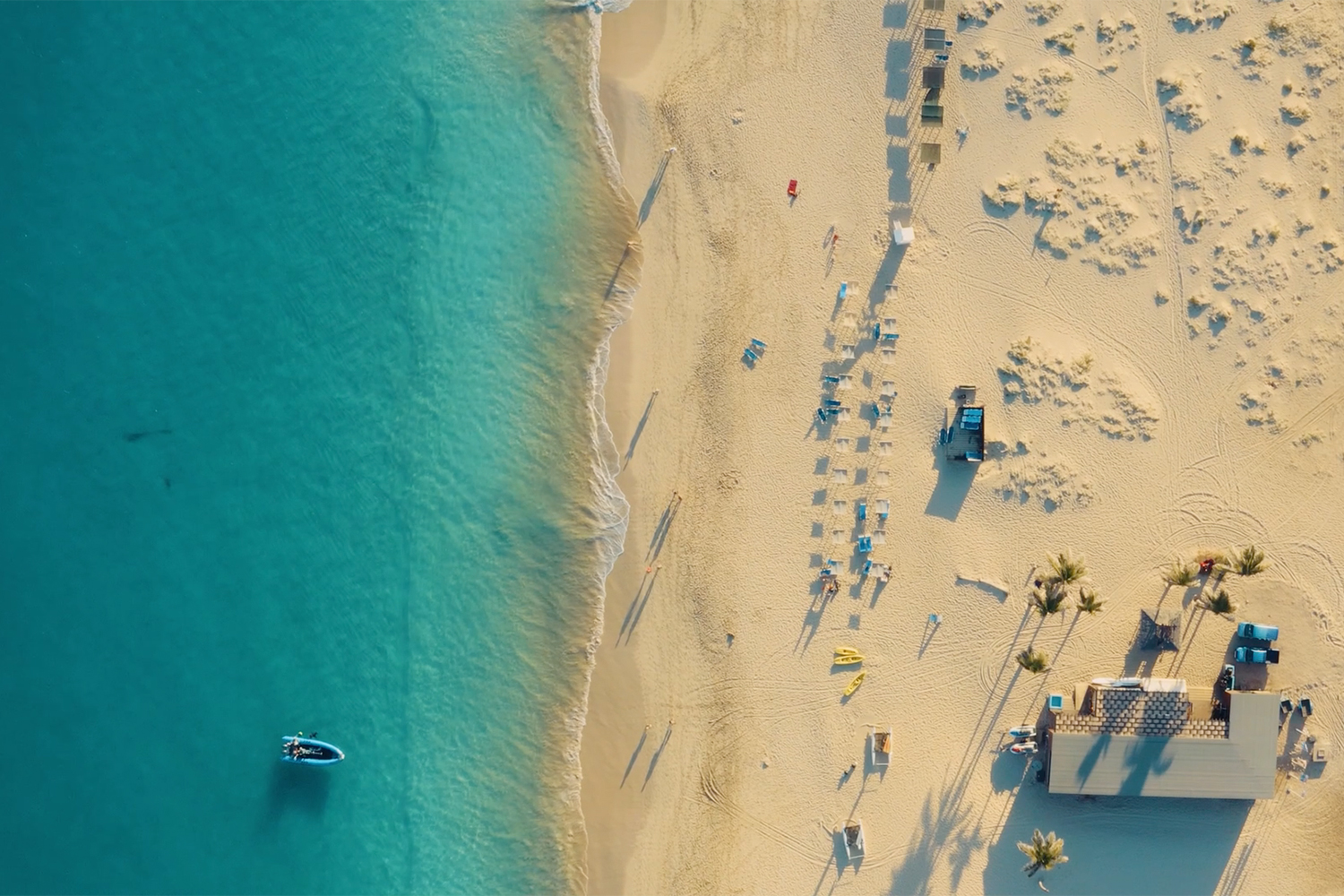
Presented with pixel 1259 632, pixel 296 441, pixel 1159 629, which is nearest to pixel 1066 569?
pixel 1159 629

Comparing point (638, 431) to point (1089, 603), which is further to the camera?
point (638, 431)

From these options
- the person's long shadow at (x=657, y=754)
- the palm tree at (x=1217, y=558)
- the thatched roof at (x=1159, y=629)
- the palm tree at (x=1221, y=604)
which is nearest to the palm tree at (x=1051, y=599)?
the thatched roof at (x=1159, y=629)

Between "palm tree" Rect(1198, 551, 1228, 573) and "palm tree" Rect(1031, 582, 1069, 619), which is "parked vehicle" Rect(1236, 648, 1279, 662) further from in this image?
"palm tree" Rect(1031, 582, 1069, 619)

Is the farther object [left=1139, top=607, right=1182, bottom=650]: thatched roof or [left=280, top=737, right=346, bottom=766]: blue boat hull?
[left=280, top=737, right=346, bottom=766]: blue boat hull

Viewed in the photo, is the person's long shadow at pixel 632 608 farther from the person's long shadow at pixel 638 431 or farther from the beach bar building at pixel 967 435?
the beach bar building at pixel 967 435

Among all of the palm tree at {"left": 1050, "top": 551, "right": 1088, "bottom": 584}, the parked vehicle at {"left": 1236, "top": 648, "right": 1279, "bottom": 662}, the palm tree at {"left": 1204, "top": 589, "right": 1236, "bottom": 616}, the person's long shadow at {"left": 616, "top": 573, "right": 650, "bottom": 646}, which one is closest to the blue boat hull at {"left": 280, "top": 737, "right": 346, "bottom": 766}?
the person's long shadow at {"left": 616, "top": 573, "right": 650, "bottom": 646}

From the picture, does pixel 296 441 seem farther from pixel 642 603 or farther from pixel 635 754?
pixel 635 754
